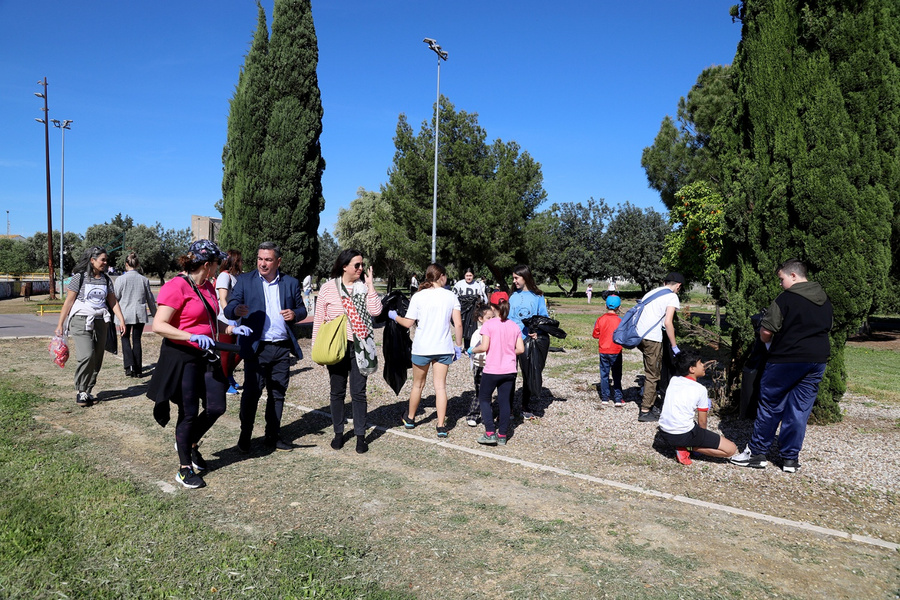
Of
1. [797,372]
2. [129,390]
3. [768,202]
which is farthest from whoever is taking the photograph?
[129,390]

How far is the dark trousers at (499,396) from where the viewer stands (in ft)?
19.6

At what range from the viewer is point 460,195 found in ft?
101

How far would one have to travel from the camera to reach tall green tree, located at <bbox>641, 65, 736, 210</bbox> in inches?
939

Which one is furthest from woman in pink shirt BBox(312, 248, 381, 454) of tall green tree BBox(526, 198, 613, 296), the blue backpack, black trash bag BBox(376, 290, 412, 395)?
tall green tree BBox(526, 198, 613, 296)

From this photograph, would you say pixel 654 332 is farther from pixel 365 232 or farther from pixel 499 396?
pixel 365 232

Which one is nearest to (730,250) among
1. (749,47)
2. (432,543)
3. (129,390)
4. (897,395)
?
(749,47)

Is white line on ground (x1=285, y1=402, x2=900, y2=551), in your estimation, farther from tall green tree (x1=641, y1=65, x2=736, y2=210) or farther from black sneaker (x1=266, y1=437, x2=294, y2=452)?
tall green tree (x1=641, y1=65, x2=736, y2=210)

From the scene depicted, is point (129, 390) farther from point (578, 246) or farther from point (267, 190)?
point (578, 246)

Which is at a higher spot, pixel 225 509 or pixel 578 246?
pixel 578 246

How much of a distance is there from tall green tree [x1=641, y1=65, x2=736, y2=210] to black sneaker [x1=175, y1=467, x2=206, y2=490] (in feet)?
76.6

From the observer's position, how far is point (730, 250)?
24.2 feet

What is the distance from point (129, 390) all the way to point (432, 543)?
6280 millimetres

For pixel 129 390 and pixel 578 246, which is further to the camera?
pixel 578 246

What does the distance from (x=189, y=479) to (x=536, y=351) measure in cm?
406
